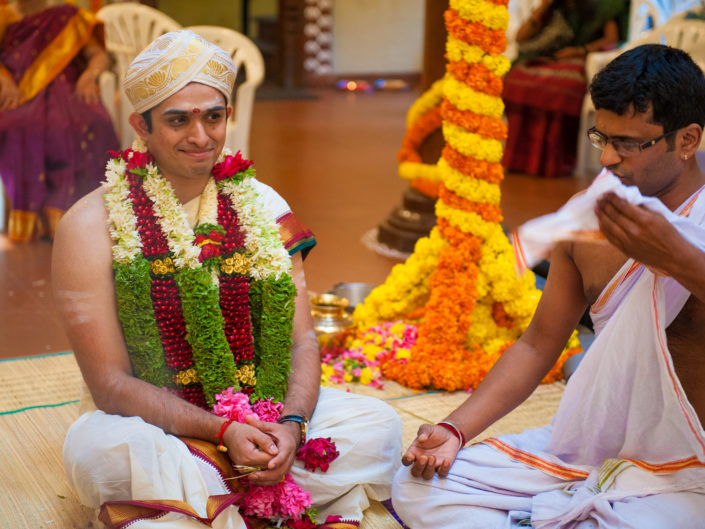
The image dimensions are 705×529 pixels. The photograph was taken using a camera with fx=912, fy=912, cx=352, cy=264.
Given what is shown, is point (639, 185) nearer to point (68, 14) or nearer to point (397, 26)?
point (68, 14)

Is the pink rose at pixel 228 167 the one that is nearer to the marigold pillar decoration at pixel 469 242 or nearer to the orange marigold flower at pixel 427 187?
the marigold pillar decoration at pixel 469 242

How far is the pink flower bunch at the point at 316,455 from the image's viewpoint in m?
2.39

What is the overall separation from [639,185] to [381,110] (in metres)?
9.88

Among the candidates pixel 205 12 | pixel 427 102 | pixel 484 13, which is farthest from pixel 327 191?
pixel 205 12

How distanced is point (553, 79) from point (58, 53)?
4452 millimetres

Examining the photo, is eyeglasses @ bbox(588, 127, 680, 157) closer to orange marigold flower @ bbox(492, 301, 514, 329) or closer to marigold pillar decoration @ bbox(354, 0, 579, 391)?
marigold pillar decoration @ bbox(354, 0, 579, 391)

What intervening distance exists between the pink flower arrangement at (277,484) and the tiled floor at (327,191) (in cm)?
174

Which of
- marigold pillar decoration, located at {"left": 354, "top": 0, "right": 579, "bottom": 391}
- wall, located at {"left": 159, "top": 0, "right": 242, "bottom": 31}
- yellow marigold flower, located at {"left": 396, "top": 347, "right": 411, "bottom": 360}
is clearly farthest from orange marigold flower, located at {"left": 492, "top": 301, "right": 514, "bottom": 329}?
wall, located at {"left": 159, "top": 0, "right": 242, "bottom": 31}

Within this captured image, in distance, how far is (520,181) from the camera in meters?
7.96

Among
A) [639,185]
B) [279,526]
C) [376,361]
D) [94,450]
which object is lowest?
[376,361]

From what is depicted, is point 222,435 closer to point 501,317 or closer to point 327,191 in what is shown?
point 501,317

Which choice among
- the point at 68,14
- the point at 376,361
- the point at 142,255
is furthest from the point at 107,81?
the point at 142,255

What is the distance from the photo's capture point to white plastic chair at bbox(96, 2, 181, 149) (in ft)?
21.2

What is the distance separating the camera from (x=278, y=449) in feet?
7.32
